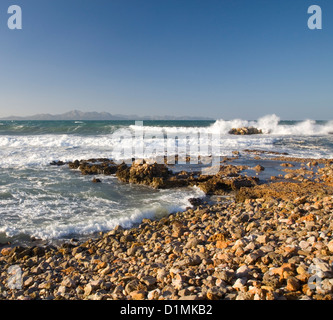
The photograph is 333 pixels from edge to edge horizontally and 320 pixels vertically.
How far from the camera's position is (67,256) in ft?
14.5

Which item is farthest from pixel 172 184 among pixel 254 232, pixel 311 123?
pixel 311 123

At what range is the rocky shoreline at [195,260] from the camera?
2.76 metres

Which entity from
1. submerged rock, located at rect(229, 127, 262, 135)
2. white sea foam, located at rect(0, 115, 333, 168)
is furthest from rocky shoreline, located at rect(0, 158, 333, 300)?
submerged rock, located at rect(229, 127, 262, 135)

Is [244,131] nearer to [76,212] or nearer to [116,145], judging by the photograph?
[116,145]

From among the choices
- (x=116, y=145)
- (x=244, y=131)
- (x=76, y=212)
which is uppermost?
(x=244, y=131)

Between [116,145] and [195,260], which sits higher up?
[116,145]

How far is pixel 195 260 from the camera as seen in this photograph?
357 centimetres

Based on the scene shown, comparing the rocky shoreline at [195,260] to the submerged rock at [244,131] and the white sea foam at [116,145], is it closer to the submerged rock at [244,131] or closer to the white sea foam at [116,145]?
the white sea foam at [116,145]

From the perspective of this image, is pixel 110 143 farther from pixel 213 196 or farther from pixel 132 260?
pixel 132 260

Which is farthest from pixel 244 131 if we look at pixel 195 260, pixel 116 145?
pixel 195 260

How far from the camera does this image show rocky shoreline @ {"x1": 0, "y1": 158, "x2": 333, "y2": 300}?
9.04ft
